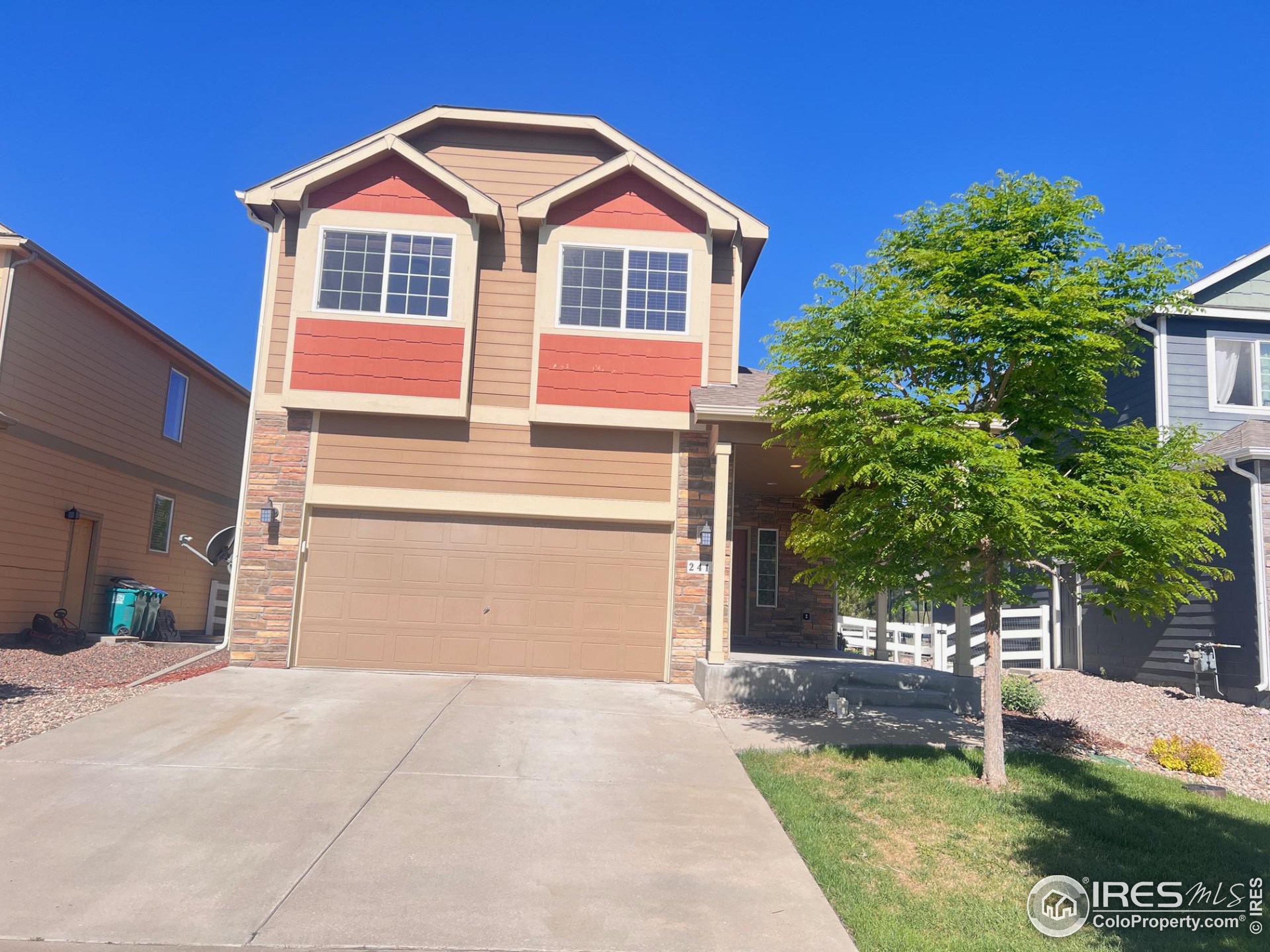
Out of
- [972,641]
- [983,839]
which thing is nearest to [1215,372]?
[972,641]

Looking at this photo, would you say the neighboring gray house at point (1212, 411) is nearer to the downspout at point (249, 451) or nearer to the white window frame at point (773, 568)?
the white window frame at point (773, 568)

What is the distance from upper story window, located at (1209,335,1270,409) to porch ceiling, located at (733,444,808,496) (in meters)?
7.11

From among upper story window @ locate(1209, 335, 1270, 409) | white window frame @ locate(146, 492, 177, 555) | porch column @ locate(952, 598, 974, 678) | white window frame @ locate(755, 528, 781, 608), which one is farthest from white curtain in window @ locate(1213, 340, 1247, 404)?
white window frame @ locate(146, 492, 177, 555)

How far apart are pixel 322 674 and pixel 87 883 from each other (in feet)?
20.6

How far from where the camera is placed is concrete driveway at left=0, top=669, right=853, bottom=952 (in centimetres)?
455

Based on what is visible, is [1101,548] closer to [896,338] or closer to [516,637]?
[896,338]

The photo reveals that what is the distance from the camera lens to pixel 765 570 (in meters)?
15.6

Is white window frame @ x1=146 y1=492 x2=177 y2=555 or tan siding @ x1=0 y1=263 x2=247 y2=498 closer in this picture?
tan siding @ x1=0 y1=263 x2=247 y2=498

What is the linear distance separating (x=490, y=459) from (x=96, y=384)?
7834 millimetres

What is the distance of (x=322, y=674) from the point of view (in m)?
11.1

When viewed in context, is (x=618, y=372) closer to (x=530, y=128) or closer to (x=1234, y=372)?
(x=530, y=128)

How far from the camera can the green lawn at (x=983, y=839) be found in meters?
4.61

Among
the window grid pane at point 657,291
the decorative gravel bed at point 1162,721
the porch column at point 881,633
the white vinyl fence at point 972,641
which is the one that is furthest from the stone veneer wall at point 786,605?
the window grid pane at point 657,291

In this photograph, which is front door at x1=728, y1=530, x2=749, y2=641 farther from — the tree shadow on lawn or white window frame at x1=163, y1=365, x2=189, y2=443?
white window frame at x1=163, y1=365, x2=189, y2=443
